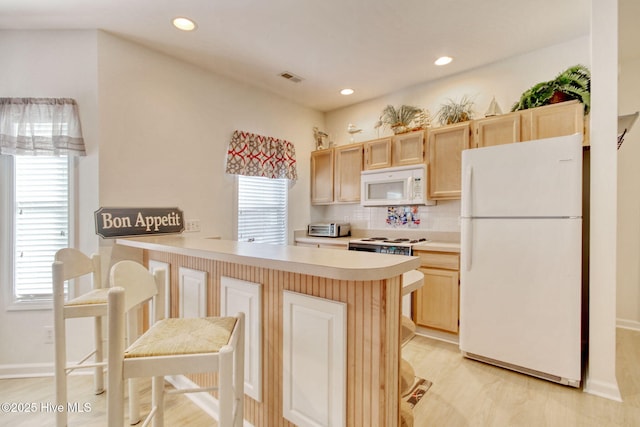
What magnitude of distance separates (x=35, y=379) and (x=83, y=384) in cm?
42

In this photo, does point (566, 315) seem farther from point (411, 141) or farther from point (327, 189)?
point (327, 189)

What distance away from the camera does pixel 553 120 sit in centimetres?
238

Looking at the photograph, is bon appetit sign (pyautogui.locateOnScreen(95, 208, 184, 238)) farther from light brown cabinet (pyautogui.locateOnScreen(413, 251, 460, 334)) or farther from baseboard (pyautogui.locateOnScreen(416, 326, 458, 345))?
baseboard (pyautogui.locateOnScreen(416, 326, 458, 345))

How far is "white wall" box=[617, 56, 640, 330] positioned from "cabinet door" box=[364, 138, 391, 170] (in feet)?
8.00

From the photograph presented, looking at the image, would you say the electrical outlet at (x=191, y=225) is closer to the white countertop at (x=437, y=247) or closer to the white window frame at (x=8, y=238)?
the white window frame at (x=8, y=238)

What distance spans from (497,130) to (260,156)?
246 centimetres

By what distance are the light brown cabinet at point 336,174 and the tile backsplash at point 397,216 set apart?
0.27 m

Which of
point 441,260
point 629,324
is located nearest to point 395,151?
point 441,260

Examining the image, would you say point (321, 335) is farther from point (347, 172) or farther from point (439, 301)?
point (347, 172)

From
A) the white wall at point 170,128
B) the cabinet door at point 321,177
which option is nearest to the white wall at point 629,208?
the cabinet door at point 321,177

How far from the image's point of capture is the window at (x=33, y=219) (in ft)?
7.23

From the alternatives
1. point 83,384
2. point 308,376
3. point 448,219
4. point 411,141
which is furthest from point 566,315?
point 83,384

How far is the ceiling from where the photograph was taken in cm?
205

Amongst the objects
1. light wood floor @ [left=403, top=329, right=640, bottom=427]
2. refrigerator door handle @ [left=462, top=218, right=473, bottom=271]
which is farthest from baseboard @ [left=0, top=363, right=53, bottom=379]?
refrigerator door handle @ [left=462, top=218, right=473, bottom=271]
